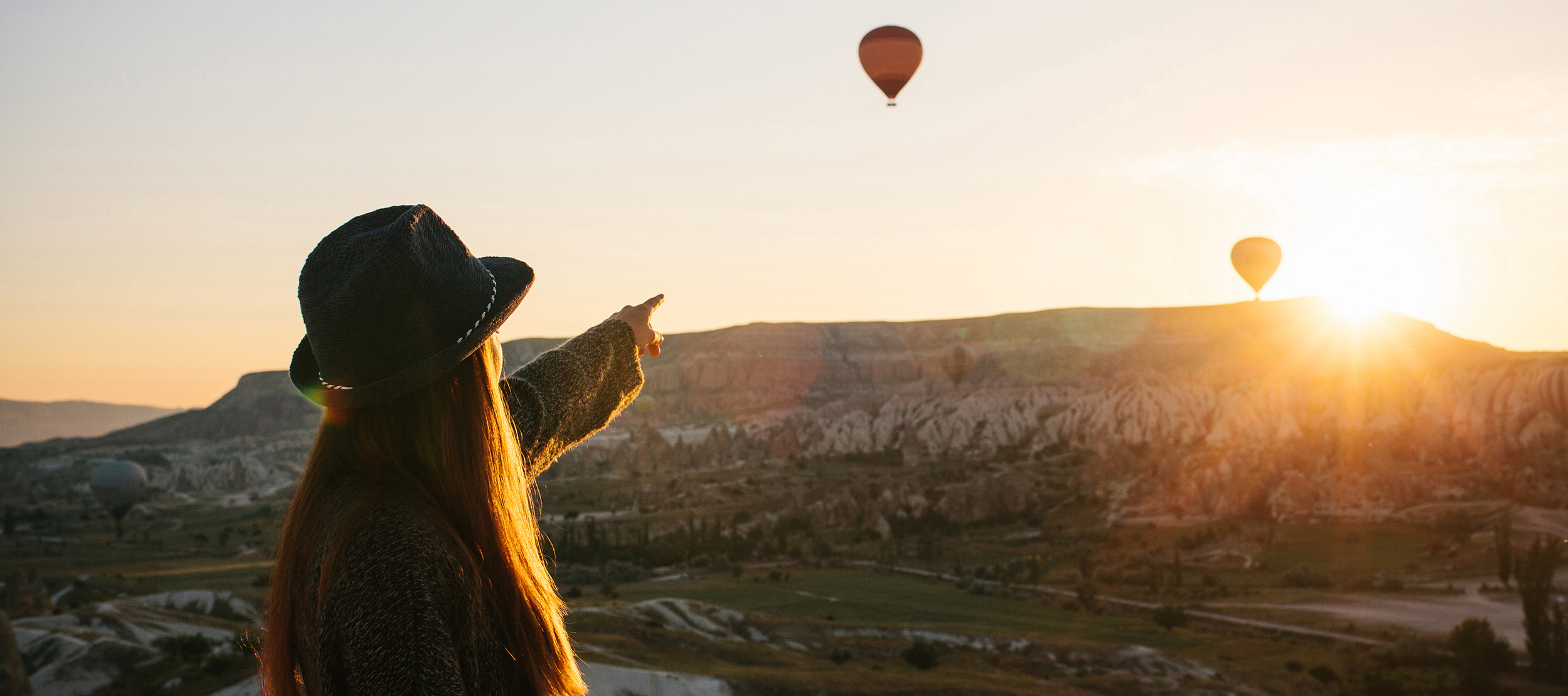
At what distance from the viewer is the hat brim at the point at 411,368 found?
119 cm

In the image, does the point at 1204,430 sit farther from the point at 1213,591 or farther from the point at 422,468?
the point at 422,468

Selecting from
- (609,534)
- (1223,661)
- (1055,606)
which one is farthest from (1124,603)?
(609,534)

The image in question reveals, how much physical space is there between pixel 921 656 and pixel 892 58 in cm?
1406

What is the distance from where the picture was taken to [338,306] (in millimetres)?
1185

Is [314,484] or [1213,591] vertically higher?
[314,484]

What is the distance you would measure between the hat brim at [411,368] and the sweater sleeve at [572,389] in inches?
18.2

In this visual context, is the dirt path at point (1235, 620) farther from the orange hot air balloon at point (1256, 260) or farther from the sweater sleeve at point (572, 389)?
the orange hot air balloon at point (1256, 260)

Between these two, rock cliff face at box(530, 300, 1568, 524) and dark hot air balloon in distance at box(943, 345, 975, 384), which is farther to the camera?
dark hot air balloon in distance at box(943, 345, 975, 384)

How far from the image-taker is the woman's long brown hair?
1.17 meters

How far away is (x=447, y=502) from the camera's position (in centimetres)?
119

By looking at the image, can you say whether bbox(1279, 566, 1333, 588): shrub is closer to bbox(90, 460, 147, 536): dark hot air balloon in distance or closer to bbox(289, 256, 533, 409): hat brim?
bbox(289, 256, 533, 409): hat brim

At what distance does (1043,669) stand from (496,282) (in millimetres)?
16277

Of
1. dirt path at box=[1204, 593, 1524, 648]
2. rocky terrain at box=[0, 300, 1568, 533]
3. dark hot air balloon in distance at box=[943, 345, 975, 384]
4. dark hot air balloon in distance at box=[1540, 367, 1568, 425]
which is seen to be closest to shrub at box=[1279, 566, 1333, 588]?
dirt path at box=[1204, 593, 1524, 648]

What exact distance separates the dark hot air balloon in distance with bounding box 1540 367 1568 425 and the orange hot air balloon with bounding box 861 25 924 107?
26329 millimetres
